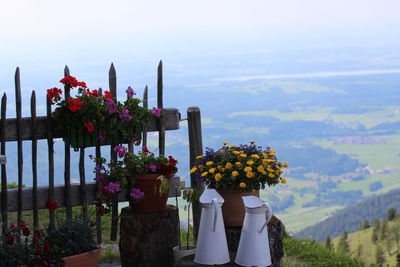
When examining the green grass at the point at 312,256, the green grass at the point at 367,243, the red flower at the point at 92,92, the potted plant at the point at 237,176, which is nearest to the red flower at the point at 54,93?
the red flower at the point at 92,92

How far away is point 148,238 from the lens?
5219 millimetres

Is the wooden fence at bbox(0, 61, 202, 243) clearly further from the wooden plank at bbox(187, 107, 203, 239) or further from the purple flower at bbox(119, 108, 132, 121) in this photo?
the purple flower at bbox(119, 108, 132, 121)

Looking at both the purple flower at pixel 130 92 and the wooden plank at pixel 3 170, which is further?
the purple flower at pixel 130 92

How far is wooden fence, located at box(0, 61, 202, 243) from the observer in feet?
18.8

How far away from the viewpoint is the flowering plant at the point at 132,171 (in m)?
5.23

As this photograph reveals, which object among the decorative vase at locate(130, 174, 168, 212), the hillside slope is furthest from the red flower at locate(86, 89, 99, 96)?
the hillside slope

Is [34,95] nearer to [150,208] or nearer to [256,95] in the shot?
[150,208]

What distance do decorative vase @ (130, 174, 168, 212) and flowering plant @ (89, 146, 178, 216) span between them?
4cm

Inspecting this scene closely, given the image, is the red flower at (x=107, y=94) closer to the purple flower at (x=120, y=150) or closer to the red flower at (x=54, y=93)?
the red flower at (x=54, y=93)

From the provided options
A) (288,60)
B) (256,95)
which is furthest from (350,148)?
(288,60)

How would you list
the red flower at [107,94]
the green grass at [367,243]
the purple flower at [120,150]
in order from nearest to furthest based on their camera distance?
the purple flower at [120,150]
the red flower at [107,94]
the green grass at [367,243]

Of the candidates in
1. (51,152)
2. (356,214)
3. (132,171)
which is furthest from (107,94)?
(356,214)

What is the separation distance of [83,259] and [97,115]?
143 centimetres

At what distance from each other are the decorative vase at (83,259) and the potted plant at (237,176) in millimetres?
1105
